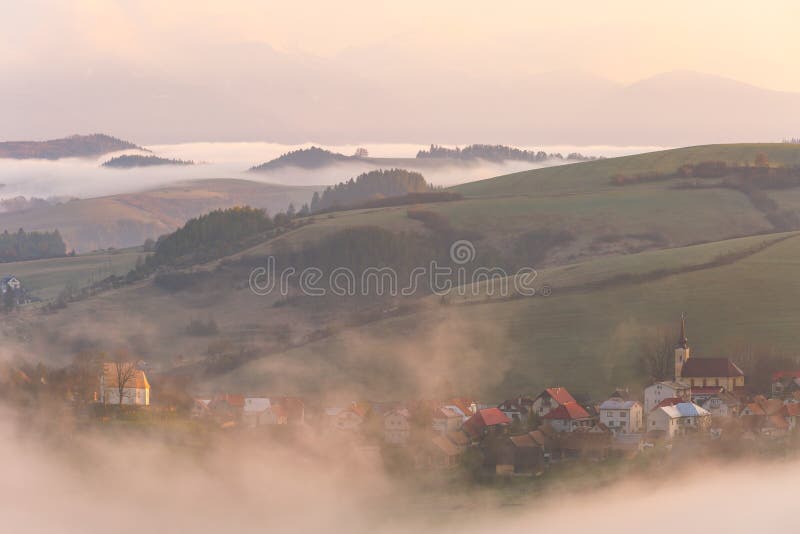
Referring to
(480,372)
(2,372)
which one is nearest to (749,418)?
(480,372)

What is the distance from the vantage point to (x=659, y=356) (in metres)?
162

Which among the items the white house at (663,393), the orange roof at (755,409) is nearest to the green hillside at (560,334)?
the white house at (663,393)

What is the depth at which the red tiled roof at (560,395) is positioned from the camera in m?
147

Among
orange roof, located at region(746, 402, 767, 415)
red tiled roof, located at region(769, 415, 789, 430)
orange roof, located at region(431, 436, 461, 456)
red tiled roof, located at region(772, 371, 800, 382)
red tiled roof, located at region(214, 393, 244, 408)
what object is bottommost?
orange roof, located at region(431, 436, 461, 456)

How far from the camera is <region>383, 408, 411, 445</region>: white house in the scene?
138250mm

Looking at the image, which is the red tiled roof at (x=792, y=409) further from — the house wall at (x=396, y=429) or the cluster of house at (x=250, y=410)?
the cluster of house at (x=250, y=410)

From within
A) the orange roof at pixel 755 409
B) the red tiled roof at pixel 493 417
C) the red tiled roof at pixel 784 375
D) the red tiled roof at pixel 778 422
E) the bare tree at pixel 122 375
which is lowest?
the red tiled roof at pixel 493 417

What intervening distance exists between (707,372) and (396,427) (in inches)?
1217

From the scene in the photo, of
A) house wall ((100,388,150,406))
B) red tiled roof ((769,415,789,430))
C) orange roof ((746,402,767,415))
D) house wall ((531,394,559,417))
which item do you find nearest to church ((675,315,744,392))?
orange roof ((746,402,767,415))

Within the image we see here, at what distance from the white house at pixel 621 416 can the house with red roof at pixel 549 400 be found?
13.4 feet

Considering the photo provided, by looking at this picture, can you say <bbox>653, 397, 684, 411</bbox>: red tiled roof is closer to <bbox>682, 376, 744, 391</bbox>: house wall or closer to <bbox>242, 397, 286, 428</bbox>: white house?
<bbox>682, 376, 744, 391</bbox>: house wall

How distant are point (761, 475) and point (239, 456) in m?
38.5

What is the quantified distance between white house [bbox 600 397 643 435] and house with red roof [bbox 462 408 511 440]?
7.96 m

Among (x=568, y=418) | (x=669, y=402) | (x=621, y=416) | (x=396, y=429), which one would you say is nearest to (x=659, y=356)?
(x=669, y=402)
